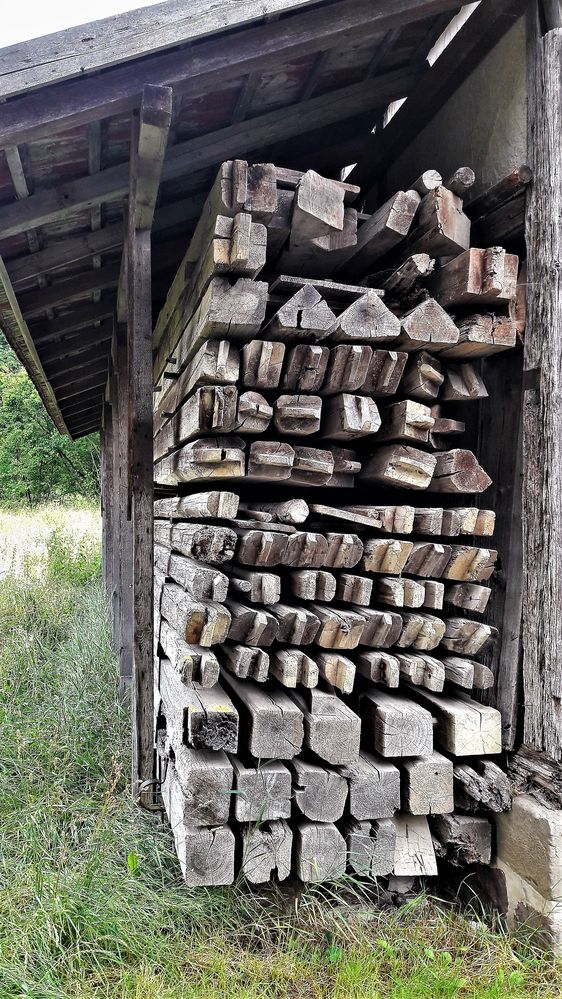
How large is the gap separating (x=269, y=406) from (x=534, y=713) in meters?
1.78

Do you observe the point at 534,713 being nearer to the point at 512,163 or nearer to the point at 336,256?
the point at 336,256

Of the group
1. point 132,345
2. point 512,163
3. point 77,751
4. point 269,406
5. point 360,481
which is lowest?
point 77,751

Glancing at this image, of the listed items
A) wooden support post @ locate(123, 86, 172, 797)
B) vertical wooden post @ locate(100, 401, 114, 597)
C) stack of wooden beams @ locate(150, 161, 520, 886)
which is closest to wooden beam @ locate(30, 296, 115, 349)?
wooden support post @ locate(123, 86, 172, 797)

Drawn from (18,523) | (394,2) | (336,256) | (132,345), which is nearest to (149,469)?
(132,345)

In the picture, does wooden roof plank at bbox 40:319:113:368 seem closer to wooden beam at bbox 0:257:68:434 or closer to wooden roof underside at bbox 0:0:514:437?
wooden beam at bbox 0:257:68:434

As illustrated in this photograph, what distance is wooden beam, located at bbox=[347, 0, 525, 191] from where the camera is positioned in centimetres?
314

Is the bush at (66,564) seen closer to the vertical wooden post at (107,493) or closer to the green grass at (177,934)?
the vertical wooden post at (107,493)

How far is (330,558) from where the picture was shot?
2.93 metres

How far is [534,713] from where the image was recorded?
291 centimetres

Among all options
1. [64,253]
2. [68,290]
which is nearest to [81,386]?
[68,290]

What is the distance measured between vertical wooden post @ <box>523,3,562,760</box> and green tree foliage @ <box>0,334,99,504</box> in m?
25.0

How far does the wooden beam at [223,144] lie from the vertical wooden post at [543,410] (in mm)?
1031

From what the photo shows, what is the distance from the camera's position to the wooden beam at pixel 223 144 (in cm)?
324

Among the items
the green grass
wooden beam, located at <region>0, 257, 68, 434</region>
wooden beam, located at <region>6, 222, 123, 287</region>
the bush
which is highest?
wooden beam, located at <region>6, 222, 123, 287</region>
